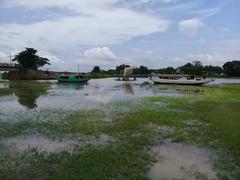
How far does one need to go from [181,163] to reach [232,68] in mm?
180450

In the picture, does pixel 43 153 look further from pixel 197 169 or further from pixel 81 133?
pixel 197 169

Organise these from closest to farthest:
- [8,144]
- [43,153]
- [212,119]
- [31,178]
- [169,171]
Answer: [31,178]
[169,171]
[43,153]
[8,144]
[212,119]

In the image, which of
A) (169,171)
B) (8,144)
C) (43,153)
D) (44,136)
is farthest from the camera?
(44,136)

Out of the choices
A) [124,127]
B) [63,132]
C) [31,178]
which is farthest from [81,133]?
[31,178]

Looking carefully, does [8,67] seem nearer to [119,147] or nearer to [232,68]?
[119,147]

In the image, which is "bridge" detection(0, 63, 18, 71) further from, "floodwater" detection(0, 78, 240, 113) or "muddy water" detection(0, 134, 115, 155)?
"muddy water" detection(0, 134, 115, 155)

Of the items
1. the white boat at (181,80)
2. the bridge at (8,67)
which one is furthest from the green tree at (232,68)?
the bridge at (8,67)

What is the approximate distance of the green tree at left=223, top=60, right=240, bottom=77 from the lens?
181 metres

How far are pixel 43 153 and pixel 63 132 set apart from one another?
4.41 metres

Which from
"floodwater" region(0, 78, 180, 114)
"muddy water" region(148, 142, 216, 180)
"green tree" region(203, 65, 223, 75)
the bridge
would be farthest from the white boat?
"green tree" region(203, 65, 223, 75)

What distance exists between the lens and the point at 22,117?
23.8 meters

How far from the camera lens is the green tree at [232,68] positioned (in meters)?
181

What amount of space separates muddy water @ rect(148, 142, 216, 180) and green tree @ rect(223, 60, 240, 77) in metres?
174

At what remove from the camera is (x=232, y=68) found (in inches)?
7254
